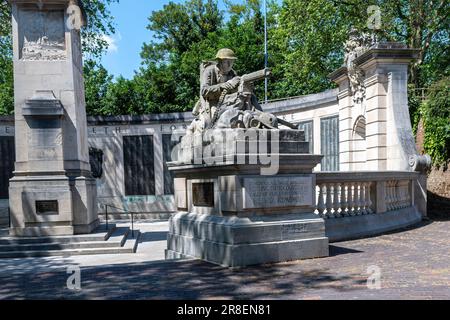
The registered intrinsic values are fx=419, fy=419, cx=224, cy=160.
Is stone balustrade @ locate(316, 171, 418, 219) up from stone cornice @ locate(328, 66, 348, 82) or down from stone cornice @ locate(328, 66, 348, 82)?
down

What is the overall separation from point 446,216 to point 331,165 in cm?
624

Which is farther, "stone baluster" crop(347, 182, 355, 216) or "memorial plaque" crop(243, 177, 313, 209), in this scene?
"stone baluster" crop(347, 182, 355, 216)

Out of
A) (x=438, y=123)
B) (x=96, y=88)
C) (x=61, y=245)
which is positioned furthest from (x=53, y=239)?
(x=96, y=88)

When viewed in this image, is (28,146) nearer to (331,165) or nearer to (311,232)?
(311,232)

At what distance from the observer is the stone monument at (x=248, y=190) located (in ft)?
21.9

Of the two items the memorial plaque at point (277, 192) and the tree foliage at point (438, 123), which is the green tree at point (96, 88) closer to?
the tree foliage at point (438, 123)

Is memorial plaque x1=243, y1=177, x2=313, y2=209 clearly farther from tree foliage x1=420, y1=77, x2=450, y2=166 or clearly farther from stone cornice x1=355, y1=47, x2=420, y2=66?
tree foliage x1=420, y1=77, x2=450, y2=166

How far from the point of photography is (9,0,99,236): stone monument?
37.0ft

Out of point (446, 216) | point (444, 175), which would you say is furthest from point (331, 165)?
point (446, 216)

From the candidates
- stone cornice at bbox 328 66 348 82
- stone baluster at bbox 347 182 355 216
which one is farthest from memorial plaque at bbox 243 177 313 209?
stone cornice at bbox 328 66 348 82

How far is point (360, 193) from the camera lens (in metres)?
9.52

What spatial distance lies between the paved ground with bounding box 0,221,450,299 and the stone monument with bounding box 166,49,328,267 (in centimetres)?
32

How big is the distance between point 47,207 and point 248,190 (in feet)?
22.8

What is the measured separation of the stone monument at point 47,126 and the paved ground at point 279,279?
4227mm
